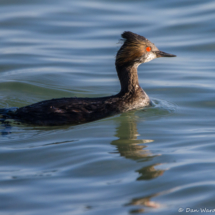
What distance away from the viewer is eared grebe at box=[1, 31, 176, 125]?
6.80 metres

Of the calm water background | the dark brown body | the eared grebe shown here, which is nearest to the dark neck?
the eared grebe

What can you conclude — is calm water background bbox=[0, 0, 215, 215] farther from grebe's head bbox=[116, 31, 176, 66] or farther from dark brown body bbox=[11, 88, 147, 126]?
grebe's head bbox=[116, 31, 176, 66]

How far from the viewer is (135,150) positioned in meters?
5.79

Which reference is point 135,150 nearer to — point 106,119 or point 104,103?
point 106,119

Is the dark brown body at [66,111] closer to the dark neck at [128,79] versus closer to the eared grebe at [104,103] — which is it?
the eared grebe at [104,103]

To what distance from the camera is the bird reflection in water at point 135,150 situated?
4.27 m

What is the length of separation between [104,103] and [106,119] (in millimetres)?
301

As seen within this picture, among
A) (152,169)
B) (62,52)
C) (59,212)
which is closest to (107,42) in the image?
(62,52)

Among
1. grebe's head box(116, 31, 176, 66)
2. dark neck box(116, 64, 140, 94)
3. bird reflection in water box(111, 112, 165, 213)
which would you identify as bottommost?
bird reflection in water box(111, 112, 165, 213)

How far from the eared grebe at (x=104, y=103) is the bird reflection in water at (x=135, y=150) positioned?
1.03 ft

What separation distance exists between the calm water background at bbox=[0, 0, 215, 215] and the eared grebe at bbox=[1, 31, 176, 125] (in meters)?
0.17

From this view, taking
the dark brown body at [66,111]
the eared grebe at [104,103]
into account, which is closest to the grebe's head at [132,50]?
the eared grebe at [104,103]

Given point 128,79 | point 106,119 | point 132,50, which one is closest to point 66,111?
point 106,119

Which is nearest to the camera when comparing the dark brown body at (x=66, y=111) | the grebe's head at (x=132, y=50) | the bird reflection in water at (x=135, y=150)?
the bird reflection in water at (x=135, y=150)
